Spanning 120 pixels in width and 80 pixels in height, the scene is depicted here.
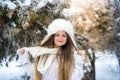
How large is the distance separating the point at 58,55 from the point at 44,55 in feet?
0.31

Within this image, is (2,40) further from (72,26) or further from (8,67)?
(72,26)

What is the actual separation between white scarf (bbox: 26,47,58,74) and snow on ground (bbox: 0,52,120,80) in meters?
0.22

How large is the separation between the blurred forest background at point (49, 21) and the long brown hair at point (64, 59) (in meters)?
0.24

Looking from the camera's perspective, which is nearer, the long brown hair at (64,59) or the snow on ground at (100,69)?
the long brown hair at (64,59)

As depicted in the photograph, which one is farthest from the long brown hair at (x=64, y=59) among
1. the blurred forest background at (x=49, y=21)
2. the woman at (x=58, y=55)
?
the blurred forest background at (x=49, y=21)

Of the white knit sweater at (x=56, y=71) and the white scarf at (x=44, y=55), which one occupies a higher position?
the white scarf at (x=44, y=55)

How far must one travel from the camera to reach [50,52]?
8.78 feet

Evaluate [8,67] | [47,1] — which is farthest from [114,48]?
[8,67]

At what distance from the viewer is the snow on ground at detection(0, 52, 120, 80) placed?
2.90 m

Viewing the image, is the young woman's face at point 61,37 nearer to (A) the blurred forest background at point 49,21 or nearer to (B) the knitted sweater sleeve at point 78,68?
(B) the knitted sweater sleeve at point 78,68

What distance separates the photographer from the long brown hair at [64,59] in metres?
2.60

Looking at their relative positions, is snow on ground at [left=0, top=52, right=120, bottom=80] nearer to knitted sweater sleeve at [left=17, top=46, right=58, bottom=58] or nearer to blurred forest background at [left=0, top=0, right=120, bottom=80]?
blurred forest background at [left=0, top=0, right=120, bottom=80]

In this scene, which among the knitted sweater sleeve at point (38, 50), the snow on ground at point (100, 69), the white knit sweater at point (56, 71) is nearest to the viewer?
the white knit sweater at point (56, 71)

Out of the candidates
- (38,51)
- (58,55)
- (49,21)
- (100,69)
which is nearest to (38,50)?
(38,51)
